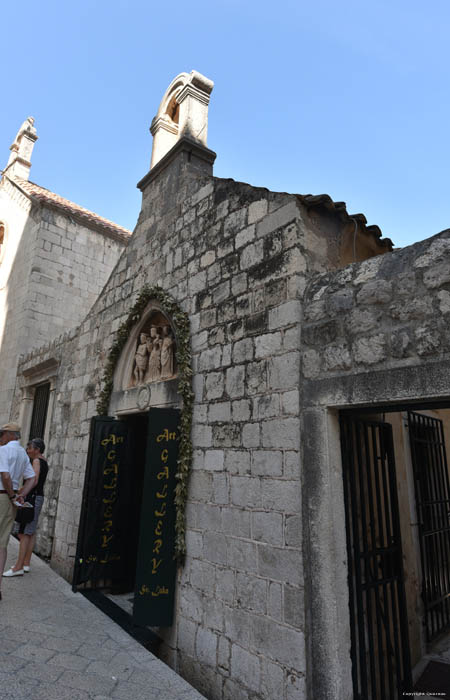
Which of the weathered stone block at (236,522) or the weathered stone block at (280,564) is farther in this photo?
the weathered stone block at (236,522)

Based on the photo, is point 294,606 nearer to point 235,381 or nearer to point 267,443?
point 267,443

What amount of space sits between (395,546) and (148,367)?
2991 mm

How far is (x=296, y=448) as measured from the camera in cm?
283

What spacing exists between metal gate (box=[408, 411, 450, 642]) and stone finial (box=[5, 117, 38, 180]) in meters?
12.6

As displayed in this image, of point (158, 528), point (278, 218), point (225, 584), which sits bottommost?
point (225, 584)

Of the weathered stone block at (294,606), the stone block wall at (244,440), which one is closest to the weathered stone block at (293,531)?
the stone block wall at (244,440)

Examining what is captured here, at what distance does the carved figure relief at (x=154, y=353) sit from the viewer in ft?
14.8

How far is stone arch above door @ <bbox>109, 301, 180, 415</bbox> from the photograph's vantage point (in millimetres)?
4410

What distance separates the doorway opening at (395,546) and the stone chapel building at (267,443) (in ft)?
0.07

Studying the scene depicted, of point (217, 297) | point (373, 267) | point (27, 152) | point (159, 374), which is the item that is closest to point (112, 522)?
point (159, 374)

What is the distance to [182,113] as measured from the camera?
18.1 feet

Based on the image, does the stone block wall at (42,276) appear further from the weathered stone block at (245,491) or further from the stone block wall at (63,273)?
the weathered stone block at (245,491)

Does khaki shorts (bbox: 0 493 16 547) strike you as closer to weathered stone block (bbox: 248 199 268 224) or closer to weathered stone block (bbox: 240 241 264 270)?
weathered stone block (bbox: 240 241 264 270)

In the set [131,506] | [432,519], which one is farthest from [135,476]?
[432,519]
